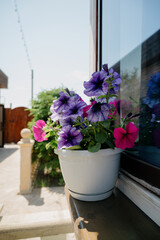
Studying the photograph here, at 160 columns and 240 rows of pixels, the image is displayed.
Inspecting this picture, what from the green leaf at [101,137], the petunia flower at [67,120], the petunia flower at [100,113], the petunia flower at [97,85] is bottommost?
the green leaf at [101,137]

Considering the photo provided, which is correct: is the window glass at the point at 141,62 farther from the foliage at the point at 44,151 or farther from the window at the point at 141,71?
the foliage at the point at 44,151

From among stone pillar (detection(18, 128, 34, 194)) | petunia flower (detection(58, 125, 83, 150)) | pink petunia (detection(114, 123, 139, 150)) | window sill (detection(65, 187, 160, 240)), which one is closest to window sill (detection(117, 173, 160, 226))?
Answer: window sill (detection(65, 187, 160, 240))

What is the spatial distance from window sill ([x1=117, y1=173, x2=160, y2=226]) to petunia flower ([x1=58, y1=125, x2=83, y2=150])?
280 mm

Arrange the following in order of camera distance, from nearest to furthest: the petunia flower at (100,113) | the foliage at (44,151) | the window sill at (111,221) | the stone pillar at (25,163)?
the window sill at (111,221) → the petunia flower at (100,113) → the stone pillar at (25,163) → the foliage at (44,151)

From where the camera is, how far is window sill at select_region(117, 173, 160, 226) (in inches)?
19.4

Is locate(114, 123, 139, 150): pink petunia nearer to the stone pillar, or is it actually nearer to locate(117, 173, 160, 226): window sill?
locate(117, 173, 160, 226): window sill

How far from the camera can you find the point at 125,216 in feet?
1.77

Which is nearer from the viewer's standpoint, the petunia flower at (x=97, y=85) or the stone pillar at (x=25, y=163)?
the petunia flower at (x=97, y=85)

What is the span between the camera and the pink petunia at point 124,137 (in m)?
0.56

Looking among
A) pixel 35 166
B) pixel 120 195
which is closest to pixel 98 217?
pixel 120 195

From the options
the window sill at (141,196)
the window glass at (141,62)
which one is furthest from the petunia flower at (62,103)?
the window sill at (141,196)

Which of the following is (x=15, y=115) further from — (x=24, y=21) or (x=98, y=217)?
(x=98, y=217)

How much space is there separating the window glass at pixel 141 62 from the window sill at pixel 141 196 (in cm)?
10

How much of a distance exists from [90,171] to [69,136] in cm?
14
